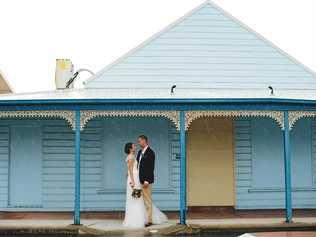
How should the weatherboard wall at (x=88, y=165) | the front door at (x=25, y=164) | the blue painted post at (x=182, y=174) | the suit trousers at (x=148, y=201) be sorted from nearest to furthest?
the suit trousers at (x=148, y=201) < the blue painted post at (x=182, y=174) < the weatherboard wall at (x=88, y=165) < the front door at (x=25, y=164)

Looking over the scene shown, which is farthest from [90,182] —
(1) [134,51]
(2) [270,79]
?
(2) [270,79]

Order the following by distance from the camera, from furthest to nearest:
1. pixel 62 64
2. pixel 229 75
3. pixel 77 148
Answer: pixel 62 64 < pixel 229 75 < pixel 77 148

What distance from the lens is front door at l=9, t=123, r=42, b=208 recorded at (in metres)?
15.5

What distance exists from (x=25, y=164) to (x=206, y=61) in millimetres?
6133

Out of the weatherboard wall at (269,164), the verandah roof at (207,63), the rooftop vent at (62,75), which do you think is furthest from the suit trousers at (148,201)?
the rooftop vent at (62,75)

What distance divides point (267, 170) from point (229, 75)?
312 cm

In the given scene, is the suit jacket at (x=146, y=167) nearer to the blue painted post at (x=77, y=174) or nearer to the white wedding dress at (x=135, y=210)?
the white wedding dress at (x=135, y=210)

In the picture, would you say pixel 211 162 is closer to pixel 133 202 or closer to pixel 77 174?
pixel 133 202

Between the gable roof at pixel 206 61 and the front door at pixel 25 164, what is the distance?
7.69 ft

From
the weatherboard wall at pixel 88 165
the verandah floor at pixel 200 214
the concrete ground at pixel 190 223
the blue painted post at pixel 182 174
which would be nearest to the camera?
the concrete ground at pixel 190 223

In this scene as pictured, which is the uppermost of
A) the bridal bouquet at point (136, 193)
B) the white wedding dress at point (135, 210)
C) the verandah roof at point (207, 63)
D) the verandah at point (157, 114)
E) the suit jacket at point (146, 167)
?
the verandah roof at point (207, 63)

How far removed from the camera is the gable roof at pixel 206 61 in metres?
16.7

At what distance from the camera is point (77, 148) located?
12.8 metres

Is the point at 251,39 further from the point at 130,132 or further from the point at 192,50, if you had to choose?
the point at 130,132
